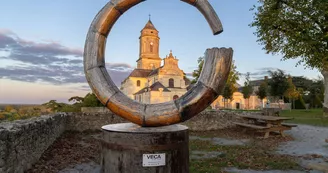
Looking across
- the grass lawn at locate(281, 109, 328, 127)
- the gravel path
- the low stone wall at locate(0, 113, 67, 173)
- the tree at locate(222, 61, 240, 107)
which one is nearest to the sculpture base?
the low stone wall at locate(0, 113, 67, 173)

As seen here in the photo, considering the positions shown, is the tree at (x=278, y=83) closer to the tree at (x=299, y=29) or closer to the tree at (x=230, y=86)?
the tree at (x=230, y=86)

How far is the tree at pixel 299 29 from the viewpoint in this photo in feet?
60.8

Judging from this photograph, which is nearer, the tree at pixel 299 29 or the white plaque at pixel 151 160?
the white plaque at pixel 151 160

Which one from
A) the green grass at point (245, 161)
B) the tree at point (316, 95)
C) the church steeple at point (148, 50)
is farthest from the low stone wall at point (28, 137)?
the church steeple at point (148, 50)

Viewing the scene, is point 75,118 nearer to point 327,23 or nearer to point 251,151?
point 251,151

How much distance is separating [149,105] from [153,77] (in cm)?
5597

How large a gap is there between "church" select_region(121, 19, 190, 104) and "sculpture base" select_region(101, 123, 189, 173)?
Result: 4104 centimetres

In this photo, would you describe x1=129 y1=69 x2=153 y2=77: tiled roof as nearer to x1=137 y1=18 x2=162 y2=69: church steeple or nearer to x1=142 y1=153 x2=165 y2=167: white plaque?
x1=137 y1=18 x2=162 y2=69: church steeple

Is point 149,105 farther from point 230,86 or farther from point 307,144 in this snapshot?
point 230,86

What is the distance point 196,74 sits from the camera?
4272 centimetres

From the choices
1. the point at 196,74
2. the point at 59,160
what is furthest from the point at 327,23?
the point at 196,74

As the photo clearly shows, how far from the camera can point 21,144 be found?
5.62 meters

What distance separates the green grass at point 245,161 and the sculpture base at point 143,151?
3.64 meters

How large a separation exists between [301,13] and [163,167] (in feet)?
66.3
